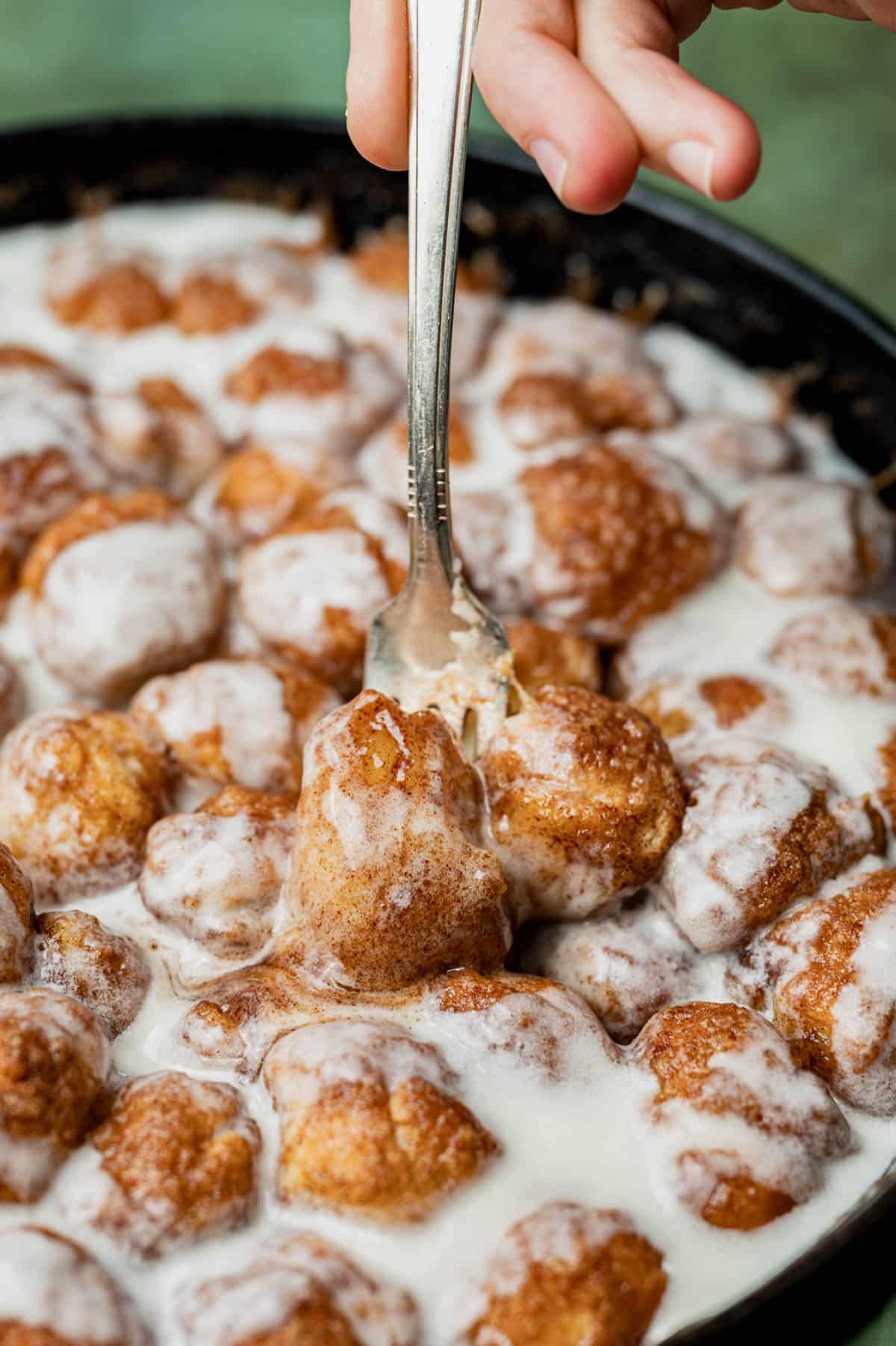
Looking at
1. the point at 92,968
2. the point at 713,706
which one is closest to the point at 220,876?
the point at 92,968

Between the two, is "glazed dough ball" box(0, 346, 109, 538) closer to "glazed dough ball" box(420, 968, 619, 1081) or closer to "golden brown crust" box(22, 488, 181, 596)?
"golden brown crust" box(22, 488, 181, 596)

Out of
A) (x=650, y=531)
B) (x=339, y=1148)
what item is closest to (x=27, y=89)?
(x=650, y=531)

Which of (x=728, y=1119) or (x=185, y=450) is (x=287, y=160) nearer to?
(x=185, y=450)

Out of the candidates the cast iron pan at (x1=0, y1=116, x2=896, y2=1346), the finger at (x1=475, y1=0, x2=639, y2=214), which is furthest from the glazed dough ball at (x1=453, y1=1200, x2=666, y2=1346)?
the cast iron pan at (x1=0, y1=116, x2=896, y2=1346)

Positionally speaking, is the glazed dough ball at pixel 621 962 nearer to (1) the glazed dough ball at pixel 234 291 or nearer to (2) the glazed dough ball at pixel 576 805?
(2) the glazed dough ball at pixel 576 805

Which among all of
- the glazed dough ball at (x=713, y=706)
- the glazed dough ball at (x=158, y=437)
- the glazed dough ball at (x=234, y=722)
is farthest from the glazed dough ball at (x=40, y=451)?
the glazed dough ball at (x=713, y=706)
